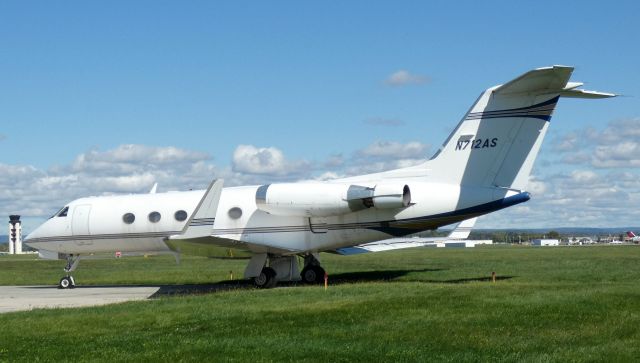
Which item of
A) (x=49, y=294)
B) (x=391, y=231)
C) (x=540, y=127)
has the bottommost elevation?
(x=49, y=294)

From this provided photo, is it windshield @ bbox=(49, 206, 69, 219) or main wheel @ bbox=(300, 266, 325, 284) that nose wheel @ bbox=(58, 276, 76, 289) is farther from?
main wheel @ bbox=(300, 266, 325, 284)

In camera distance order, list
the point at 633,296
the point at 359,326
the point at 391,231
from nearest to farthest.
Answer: the point at 359,326 < the point at 633,296 < the point at 391,231

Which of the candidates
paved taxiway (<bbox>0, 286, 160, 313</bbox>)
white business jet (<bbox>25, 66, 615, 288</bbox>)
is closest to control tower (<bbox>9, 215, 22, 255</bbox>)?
paved taxiway (<bbox>0, 286, 160, 313</bbox>)

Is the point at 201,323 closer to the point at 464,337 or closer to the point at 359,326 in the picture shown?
the point at 359,326

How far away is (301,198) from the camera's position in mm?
22172

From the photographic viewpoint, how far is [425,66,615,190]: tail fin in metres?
19.7

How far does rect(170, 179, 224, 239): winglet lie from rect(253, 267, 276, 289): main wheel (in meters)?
2.55

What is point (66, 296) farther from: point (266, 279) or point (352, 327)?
point (352, 327)

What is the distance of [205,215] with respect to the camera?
851 inches

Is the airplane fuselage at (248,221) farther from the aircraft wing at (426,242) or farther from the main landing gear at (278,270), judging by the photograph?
the aircraft wing at (426,242)

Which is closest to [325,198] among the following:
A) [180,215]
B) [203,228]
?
[203,228]

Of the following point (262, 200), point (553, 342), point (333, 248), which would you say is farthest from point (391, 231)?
point (553, 342)

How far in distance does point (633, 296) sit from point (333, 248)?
976cm

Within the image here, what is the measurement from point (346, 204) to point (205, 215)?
12.7 ft
